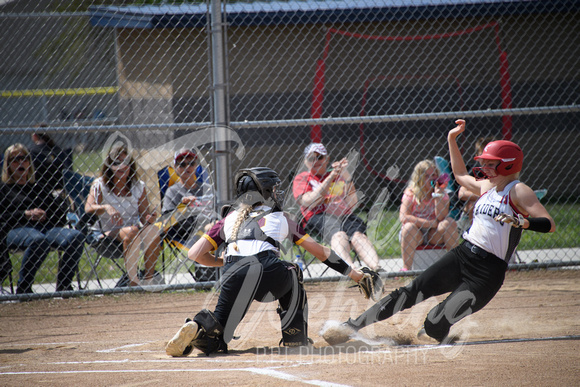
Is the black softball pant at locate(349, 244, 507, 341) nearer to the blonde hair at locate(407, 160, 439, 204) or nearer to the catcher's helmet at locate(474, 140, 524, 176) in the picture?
the catcher's helmet at locate(474, 140, 524, 176)

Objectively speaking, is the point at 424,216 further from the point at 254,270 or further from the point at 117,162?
the point at 117,162

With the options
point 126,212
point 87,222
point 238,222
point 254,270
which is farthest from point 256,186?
point 87,222

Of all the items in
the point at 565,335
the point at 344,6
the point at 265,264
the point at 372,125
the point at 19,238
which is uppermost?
the point at 344,6

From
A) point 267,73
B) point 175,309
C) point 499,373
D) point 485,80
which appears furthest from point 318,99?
point 499,373

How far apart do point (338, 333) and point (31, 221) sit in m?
3.63

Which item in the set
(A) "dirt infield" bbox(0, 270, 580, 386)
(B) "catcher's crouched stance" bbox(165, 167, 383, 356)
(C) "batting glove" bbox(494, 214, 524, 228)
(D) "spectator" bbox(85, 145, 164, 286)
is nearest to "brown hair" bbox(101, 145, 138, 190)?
(D) "spectator" bbox(85, 145, 164, 286)

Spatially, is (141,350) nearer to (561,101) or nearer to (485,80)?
(485,80)

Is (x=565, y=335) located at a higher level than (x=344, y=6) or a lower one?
lower

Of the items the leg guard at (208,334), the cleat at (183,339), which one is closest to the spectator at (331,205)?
the leg guard at (208,334)

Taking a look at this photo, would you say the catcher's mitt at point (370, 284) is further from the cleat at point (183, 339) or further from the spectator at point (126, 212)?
the spectator at point (126, 212)

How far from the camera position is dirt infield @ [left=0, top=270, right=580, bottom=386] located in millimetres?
3002

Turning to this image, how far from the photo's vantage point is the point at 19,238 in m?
5.54

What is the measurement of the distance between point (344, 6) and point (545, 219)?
6591mm

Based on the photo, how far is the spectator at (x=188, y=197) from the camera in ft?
18.9
